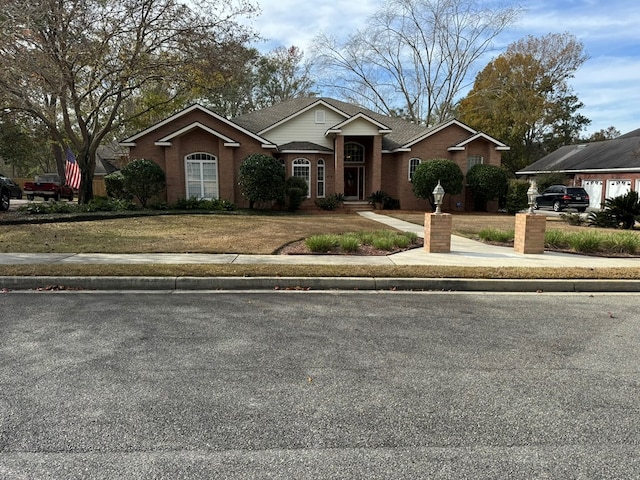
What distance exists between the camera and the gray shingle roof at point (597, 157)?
31.9 meters

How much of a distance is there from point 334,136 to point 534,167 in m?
27.4

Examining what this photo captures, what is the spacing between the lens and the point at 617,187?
105ft

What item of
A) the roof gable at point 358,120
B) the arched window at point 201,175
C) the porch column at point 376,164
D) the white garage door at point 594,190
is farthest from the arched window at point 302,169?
the white garage door at point 594,190

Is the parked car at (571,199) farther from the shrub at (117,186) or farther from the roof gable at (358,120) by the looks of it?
the shrub at (117,186)

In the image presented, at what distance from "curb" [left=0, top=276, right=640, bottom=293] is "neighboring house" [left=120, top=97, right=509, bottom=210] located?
50.5ft

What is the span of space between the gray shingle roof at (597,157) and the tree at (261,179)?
2336cm

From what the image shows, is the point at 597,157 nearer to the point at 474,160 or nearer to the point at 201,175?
the point at 474,160

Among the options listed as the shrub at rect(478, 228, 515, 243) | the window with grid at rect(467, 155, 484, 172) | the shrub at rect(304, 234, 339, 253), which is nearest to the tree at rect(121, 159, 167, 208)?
the shrub at rect(304, 234, 339, 253)

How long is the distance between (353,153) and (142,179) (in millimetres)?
12882

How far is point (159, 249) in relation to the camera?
33.6 ft

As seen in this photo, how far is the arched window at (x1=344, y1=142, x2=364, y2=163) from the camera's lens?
90.5 ft

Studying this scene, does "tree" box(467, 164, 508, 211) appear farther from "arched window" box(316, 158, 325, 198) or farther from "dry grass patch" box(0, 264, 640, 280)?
"dry grass patch" box(0, 264, 640, 280)

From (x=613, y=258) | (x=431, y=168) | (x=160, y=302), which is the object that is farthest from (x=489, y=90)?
(x=160, y=302)

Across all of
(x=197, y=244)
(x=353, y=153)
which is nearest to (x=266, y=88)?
(x=353, y=153)
